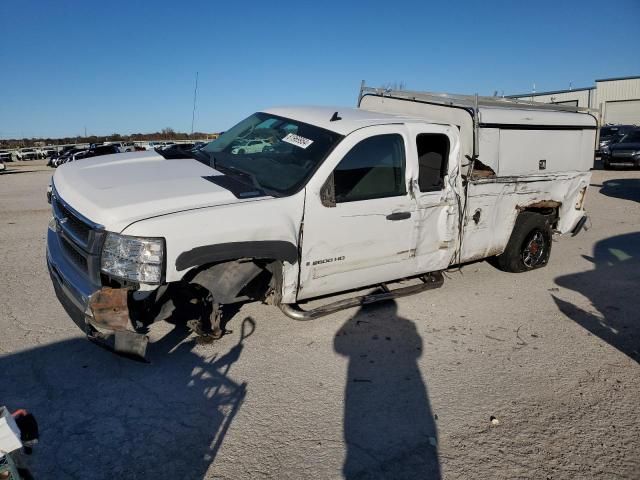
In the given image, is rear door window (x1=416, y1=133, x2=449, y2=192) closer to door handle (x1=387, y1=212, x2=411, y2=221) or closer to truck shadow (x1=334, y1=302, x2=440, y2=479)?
door handle (x1=387, y1=212, x2=411, y2=221)

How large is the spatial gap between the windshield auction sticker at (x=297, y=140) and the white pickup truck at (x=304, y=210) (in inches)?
1.0

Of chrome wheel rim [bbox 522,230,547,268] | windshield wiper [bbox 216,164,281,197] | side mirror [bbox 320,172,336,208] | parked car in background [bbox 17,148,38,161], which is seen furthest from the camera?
parked car in background [bbox 17,148,38,161]

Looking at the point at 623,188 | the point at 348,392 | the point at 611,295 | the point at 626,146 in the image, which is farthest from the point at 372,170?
the point at 626,146

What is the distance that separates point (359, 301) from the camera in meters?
4.66

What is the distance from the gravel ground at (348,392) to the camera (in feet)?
9.13

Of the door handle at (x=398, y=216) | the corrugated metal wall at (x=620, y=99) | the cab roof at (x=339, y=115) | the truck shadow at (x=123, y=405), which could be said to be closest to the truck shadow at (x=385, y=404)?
the truck shadow at (x=123, y=405)

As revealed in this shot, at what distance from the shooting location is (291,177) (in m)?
4.11

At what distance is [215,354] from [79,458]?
134 centimetres

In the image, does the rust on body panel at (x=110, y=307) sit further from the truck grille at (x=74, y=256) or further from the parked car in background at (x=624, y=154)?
the parked car in background at (x=624, y=154)

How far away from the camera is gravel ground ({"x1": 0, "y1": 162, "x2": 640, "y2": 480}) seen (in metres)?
2.78

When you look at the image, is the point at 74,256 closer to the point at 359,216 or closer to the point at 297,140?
the point at 297,140

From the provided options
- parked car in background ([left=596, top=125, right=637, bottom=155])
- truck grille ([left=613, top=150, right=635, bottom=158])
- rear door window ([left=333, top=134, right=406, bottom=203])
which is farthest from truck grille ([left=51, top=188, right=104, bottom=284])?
truck grille ([left=613, top=150, right=635, bottom=158])

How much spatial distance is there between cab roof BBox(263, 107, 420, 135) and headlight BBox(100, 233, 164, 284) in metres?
2.01

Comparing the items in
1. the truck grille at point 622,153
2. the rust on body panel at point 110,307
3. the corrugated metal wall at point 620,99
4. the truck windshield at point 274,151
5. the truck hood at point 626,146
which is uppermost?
the corrugated metal wall at point 620,99
